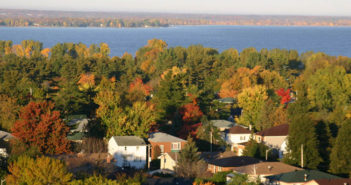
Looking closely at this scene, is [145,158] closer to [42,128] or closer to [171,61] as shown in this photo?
[42,128]

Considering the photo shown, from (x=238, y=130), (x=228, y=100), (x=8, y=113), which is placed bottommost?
(x=238, y=130)

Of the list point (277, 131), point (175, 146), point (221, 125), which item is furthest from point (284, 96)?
point (175, 146)

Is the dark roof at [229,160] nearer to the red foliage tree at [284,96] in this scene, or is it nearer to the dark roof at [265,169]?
the dark roof at [265,169]

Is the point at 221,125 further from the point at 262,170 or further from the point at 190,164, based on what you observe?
the point at 262,170

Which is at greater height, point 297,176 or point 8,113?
point 8,113

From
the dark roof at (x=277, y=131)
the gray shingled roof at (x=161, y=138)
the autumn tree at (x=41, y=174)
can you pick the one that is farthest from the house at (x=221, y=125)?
the autumn tree at (x=41, y=174)

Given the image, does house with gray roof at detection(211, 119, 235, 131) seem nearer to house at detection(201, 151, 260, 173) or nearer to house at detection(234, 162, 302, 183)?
house at detection(201, 151, 260, 173)
